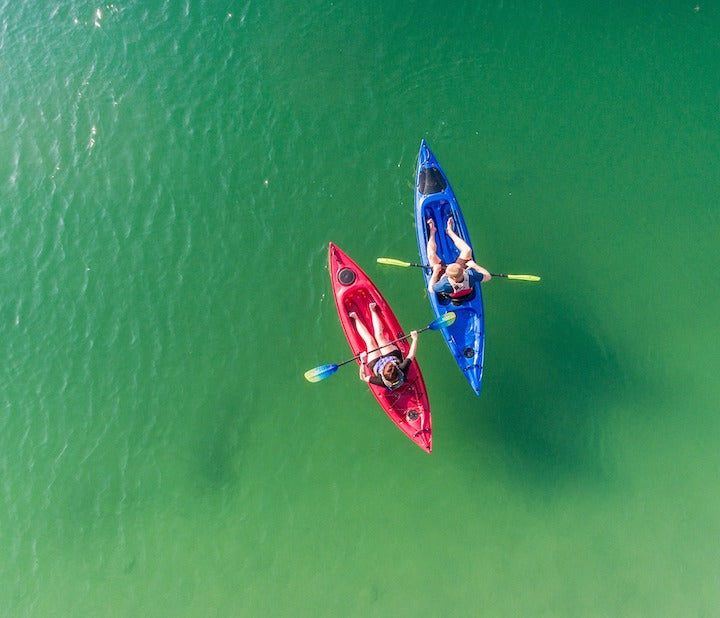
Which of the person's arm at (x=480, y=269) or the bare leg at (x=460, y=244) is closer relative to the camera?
the person's arm at (x=480, y=269)

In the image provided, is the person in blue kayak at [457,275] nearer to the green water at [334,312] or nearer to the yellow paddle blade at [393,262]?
the yellow paddle blade at [393,262]

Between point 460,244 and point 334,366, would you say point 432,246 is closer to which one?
point 460,244

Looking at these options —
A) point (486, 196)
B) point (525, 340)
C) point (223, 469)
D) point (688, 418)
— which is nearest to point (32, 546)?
point (223, 469)

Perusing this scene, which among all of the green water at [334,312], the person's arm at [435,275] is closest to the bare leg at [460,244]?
the person's arm at [435,275]

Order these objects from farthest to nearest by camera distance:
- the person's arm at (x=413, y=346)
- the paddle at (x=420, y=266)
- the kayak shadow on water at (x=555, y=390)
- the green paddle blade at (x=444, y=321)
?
the kayak shadow on water at (x=555, y=390) < the paddle at (x=420, y=266) < the green paddle blade at (x=444, y=321) < the person's arm at (x=413, y=346)

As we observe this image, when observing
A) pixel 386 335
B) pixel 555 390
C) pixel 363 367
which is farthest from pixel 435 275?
pixel 555 390

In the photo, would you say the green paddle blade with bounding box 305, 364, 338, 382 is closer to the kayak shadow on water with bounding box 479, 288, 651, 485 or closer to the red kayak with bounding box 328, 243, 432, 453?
the red kayak with bounding box 328, 243, 432, 453

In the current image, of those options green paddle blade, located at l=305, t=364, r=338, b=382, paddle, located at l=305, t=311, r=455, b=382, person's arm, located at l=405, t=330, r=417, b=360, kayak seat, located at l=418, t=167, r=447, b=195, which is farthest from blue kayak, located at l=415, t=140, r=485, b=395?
green paddle blade, located at l=305, t=364, r=338, b=382
